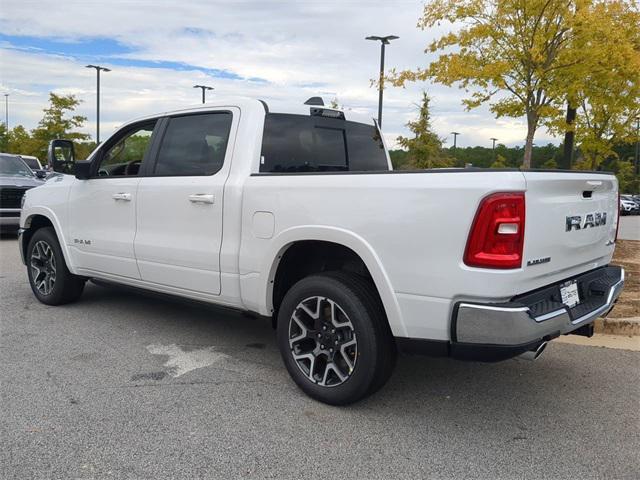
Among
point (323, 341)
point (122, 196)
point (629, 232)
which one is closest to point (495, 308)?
point (323, 341)

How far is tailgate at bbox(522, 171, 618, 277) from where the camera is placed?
2.75m

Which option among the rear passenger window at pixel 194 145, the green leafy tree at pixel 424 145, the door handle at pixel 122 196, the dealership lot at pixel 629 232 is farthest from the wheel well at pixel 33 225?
the green leafy tree at pixel 424 145

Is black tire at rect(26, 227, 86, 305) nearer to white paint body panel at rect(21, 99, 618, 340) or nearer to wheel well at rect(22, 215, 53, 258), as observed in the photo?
wheel well at rect(22, 215, 53, 258)

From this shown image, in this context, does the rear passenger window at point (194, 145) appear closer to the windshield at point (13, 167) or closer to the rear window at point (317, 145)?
the rear window at point (317, 145)

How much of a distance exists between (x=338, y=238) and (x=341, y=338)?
62 cm

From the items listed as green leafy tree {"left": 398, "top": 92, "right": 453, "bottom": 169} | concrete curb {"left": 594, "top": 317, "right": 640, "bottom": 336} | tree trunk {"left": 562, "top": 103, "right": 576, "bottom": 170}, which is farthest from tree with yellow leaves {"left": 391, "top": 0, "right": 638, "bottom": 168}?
green leafy tree {"left": 398, "top": 92, "right": 453, "bottom": 169}

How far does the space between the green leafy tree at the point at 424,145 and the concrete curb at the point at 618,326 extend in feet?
79.1

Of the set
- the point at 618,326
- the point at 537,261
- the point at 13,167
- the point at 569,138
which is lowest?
the point at 618,326

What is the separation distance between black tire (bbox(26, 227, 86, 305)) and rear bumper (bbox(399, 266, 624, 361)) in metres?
3.83

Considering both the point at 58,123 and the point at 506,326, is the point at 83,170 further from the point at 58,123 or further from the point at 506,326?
the point at 58,123

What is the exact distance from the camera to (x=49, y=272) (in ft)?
18.4

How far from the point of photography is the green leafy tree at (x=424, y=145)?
1161 inches

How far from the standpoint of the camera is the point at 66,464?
268cm

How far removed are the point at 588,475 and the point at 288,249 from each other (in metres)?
2.07
